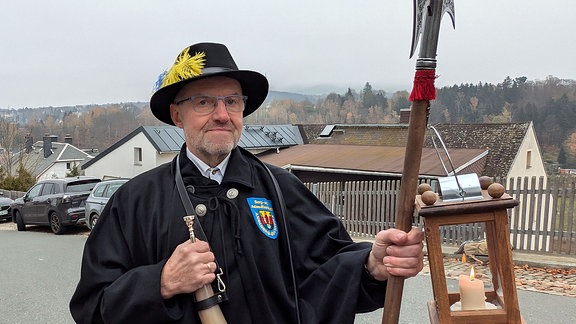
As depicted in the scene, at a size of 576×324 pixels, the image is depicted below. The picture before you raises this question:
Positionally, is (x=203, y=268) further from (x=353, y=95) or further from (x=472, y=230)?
(x=353, y=95)

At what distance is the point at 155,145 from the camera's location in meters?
28.1

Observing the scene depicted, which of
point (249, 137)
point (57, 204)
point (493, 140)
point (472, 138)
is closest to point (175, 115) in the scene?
point (57, 204)

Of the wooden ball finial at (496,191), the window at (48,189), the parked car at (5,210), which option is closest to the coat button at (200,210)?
the wooden ball finial at (496,191)

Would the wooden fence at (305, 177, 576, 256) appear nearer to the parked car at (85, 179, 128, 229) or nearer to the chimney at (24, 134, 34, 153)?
the parked car at (85, 179, 128, 229)

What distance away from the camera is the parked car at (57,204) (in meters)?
13.8

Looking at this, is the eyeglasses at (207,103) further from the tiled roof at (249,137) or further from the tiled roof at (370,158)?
the tiled roof at (249,137)

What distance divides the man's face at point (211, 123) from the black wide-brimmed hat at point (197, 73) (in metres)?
0.05

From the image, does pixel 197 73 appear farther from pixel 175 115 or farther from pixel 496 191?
pixel 496 191

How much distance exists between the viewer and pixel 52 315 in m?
5.79

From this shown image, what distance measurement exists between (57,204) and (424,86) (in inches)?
570

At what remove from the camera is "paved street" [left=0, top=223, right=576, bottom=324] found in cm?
532

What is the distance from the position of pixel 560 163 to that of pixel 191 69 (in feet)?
104

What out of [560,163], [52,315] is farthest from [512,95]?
Answer: [52,315]

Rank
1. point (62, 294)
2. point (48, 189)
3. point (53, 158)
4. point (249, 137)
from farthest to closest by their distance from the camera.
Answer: point (53, 158) → point (249, 137) → point (48, 189) → point (62, 294)
